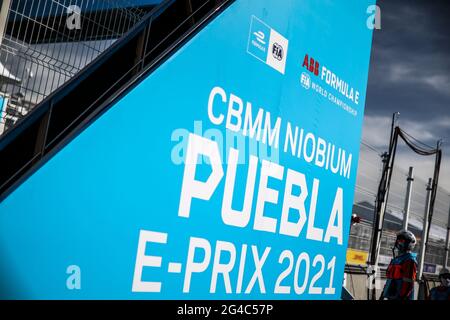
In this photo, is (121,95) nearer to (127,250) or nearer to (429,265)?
(127,250)

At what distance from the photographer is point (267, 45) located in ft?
7.96

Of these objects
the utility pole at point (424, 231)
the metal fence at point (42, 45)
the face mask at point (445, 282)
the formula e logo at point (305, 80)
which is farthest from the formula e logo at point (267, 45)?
the utility pole at point (424, 231)

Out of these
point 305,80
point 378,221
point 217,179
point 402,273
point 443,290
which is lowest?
point 443,290

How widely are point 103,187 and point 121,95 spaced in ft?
0.99

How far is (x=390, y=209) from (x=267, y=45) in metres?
5.97

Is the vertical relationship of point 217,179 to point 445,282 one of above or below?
above

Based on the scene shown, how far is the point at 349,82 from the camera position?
3.21m

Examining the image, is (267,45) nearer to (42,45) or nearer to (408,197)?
(42,45)

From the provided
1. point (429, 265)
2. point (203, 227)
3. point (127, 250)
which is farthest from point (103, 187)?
point (429, 265)

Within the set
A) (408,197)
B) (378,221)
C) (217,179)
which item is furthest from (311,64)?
(408,197)

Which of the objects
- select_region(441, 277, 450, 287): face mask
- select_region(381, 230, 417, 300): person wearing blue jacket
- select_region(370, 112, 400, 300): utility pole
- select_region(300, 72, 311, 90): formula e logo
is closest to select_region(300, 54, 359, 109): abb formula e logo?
select_region(300, 72, 311, 90): formula e logo

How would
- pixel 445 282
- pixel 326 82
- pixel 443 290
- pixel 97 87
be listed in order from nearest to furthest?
pixel 97 87 < pixel 326 82 < pixel 443 290 < pixel 445 282

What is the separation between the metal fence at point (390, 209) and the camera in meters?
7.15

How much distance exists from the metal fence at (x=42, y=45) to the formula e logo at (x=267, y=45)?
1.22 metres
